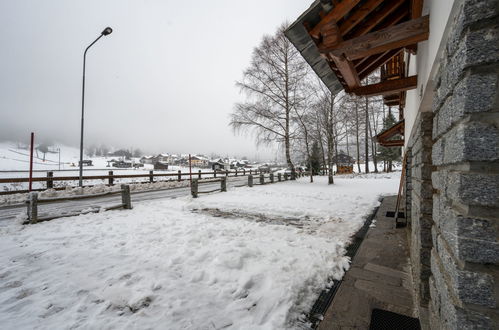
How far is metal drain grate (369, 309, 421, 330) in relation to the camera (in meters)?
1.98

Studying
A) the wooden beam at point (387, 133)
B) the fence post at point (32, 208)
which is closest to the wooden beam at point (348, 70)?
the wooden beam at point (387, 133)

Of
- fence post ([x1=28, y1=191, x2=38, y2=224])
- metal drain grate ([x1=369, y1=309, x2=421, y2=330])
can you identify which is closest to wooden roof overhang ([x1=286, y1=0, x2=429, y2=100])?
metal drain grate ([x1=369, y1=309, x2=421, y2=330])

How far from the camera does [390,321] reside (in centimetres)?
206

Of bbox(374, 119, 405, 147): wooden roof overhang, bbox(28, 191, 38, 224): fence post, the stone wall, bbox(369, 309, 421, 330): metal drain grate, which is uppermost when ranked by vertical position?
bbox(374, 119, 405, 147): wooden roof overhang

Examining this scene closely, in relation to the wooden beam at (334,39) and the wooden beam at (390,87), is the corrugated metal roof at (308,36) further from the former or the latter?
the wooden beam at (390,87)

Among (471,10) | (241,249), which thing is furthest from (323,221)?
(471,10)

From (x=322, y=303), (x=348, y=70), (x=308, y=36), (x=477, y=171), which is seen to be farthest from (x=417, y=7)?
(x=322, y=303)

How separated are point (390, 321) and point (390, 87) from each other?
141 inches

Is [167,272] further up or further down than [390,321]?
further up

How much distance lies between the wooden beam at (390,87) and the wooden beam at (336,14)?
5.91 ft

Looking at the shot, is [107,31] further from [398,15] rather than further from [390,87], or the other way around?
[390,87]

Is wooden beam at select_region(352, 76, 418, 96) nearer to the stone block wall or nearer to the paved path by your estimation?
the stone block wall

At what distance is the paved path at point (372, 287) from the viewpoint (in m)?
2.08

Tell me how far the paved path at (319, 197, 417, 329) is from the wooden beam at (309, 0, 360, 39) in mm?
3053
